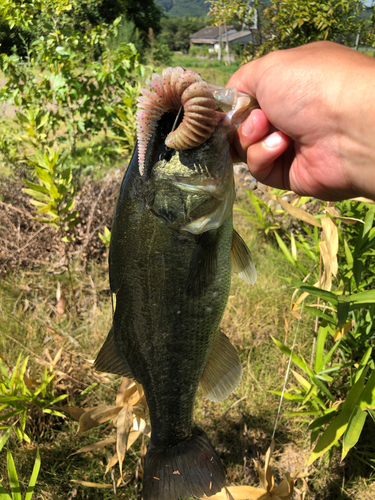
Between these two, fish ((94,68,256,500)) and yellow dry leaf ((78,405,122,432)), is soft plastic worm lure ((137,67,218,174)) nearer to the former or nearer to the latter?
fish ((94,68,256,500))

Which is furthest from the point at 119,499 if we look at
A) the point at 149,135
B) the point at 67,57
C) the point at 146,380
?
the point at 67,57

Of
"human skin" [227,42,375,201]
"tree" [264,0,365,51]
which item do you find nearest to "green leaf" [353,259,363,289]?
"human skin" [227,42,375,201]

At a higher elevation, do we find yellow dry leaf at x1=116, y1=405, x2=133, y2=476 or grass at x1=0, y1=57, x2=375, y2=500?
yellow dry leaf at x1=116, y1=405, x2=133, y2=476

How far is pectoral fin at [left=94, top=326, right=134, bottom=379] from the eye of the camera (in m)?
1.53

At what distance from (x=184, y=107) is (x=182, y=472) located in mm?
1422

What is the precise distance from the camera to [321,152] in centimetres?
144

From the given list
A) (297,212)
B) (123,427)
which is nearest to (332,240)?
(297,212)

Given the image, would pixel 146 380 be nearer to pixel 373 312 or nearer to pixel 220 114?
pixel 220 114

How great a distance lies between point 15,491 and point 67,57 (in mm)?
4869

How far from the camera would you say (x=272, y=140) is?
149 centimetres

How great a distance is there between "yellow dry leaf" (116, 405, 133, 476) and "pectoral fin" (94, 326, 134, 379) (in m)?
0.44

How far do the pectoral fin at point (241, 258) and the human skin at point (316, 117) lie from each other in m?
0.33

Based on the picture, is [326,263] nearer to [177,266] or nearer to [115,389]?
[177,266]

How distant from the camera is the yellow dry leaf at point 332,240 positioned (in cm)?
187
